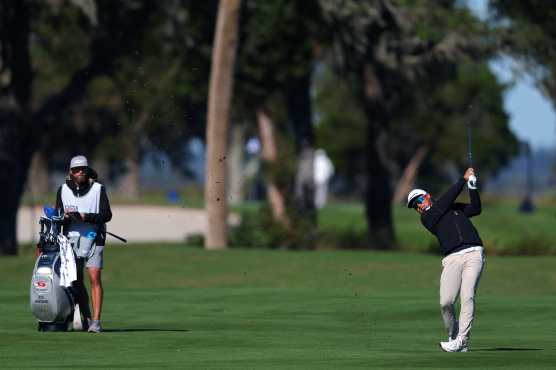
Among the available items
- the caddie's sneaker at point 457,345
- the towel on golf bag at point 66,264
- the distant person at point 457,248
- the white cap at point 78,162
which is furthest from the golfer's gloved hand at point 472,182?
the towel on golf bag at point 66,264

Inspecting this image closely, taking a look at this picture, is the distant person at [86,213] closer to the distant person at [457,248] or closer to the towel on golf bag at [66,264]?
the towel on golf bag at [66,264]

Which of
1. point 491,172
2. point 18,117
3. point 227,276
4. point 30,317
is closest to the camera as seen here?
point 30,317

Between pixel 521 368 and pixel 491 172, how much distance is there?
98.0m

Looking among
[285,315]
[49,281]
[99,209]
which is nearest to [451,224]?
[99,209]

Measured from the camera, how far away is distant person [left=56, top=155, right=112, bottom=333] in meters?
18.3

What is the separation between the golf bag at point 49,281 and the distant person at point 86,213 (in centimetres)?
16

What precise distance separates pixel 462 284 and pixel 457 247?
0.39m

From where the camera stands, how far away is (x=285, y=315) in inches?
883

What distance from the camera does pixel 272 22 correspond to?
139 ft

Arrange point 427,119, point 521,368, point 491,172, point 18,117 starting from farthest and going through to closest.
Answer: point 491,172 < point 427,119 < point 18,117 < point 521,368

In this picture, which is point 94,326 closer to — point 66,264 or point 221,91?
point 66,264

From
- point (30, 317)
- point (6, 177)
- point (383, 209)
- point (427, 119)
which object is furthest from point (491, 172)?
point (30, 317)

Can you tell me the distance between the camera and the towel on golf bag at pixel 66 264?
59.6 feet

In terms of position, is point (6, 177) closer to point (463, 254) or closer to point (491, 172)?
point (463, 254)
